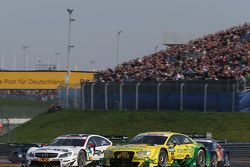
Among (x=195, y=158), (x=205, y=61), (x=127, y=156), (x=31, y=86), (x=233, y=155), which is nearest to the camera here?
(x=127, y=156)

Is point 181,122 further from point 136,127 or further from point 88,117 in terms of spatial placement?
point 88,117

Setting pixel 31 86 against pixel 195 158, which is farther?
pixel 31 86

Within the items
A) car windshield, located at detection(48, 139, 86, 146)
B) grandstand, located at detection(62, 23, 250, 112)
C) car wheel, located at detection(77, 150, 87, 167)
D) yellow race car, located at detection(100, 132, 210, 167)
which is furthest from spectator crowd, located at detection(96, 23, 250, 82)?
car wheel, located at detection(77, 150, 87, 167)

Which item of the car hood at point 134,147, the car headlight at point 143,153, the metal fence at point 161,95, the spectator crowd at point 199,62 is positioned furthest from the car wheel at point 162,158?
the spectator crowd at point 199,62

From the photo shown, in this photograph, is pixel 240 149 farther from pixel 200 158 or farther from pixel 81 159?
pixel 81 159

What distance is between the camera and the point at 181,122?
3922cm

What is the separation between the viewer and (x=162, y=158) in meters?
19.7

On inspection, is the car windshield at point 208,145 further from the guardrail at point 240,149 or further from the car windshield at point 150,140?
the guardrail at point 240,149

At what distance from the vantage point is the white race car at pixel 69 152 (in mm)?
21109

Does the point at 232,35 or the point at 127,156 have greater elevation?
the point at 232,35

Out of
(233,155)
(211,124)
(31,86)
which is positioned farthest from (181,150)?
(31,86)

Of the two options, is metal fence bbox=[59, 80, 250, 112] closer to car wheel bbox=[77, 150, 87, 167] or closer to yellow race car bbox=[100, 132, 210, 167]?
yellow race car bbox=[100, 132, 210, 167]

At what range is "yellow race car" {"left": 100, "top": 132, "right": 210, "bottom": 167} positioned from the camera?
1931cm

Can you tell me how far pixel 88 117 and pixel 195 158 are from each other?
2229cm
